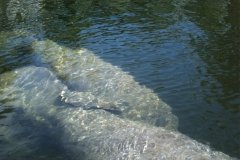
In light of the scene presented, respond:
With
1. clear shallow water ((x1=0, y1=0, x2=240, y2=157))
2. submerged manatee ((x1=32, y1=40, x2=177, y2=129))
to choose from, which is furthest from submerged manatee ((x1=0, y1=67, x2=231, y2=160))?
clear shallow water ((x1=0, y1=0, x2=240, y2=157))

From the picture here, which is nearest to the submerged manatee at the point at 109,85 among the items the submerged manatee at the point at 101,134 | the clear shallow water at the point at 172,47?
the clear shallow water at the point at 172,47

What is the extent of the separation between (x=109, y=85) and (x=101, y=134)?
13.3 feet

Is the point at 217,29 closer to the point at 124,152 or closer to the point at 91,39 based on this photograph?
the point at 91,39

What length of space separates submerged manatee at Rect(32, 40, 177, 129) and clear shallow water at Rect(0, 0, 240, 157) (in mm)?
545

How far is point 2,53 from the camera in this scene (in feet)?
71.8

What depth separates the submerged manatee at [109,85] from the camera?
13.7 m

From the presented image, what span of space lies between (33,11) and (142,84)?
1755cm

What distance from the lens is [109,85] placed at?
15.8 metres

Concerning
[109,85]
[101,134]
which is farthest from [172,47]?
[101,134]

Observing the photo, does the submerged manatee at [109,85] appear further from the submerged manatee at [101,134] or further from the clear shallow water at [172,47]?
the submerged manatee at [101,134]

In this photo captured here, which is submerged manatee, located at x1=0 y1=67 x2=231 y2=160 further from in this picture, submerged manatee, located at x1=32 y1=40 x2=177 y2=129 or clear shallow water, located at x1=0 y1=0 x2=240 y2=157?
clear shallow water, located at x1=0 y1=0 x2=240 y2=157

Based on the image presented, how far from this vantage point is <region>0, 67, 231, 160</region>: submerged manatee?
10.7 meters

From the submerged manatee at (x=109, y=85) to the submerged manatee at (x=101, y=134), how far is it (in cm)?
90

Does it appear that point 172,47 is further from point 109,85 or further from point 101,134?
point 101,134
